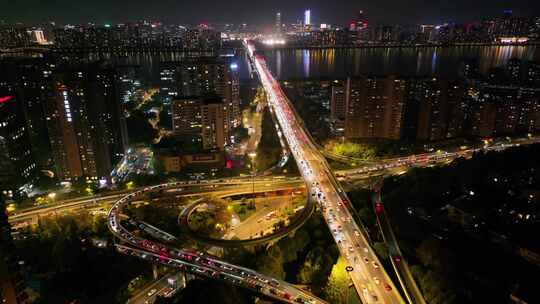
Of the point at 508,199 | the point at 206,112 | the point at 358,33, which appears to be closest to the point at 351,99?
the point at 206,112

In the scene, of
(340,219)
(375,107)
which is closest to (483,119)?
(375,107)

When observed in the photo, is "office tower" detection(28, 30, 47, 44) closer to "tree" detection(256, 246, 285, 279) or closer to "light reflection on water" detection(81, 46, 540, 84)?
"light reflection on water" detection(81, 46, 540, 84)

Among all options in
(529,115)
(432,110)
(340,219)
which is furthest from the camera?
(529,115)

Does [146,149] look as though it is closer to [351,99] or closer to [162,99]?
[162,99]

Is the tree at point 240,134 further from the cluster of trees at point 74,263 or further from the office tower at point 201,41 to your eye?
the office tower at point 201,41

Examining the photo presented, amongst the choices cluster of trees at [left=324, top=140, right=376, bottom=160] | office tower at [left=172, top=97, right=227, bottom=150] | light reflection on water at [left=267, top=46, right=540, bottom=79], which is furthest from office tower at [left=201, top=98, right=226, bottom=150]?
light reflection on water at [left=267, top=46, right=540, bottom=79]

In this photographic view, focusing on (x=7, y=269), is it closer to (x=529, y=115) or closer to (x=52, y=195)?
(x=52, y=195)
